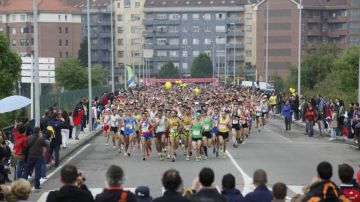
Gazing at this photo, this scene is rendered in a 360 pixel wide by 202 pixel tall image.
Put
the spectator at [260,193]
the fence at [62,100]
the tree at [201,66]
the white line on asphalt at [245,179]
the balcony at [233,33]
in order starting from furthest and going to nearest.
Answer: the balcony at [233,33]
the tree at [201,66]
the fence at [62,100]
the white line on asphalt at [245,179]
the spectator at [260,193]

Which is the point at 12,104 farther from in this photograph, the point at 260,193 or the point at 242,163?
the point at 260,193

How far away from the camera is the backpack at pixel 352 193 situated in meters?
10.5

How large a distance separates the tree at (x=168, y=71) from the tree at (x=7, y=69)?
358 ft

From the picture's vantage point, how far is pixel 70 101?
53.6 meters

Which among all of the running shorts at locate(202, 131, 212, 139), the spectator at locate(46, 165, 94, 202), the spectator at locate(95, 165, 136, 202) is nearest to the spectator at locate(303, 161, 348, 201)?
the spectator at locate(95, 165, 136, 202)

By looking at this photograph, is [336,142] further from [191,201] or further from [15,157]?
[191,201]

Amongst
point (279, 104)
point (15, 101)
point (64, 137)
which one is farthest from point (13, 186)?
point (279, 104)

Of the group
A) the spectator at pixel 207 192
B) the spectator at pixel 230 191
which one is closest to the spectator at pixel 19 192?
the spectator at pixel 207 192

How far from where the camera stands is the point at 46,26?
14750cm

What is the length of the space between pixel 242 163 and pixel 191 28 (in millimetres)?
141588

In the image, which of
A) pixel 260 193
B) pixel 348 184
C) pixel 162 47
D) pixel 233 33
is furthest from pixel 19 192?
pixel 162 47

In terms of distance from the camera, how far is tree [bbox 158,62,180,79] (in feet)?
521

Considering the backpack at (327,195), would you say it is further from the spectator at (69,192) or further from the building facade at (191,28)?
the building facade at (191,28)

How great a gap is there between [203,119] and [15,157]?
8.43 m
